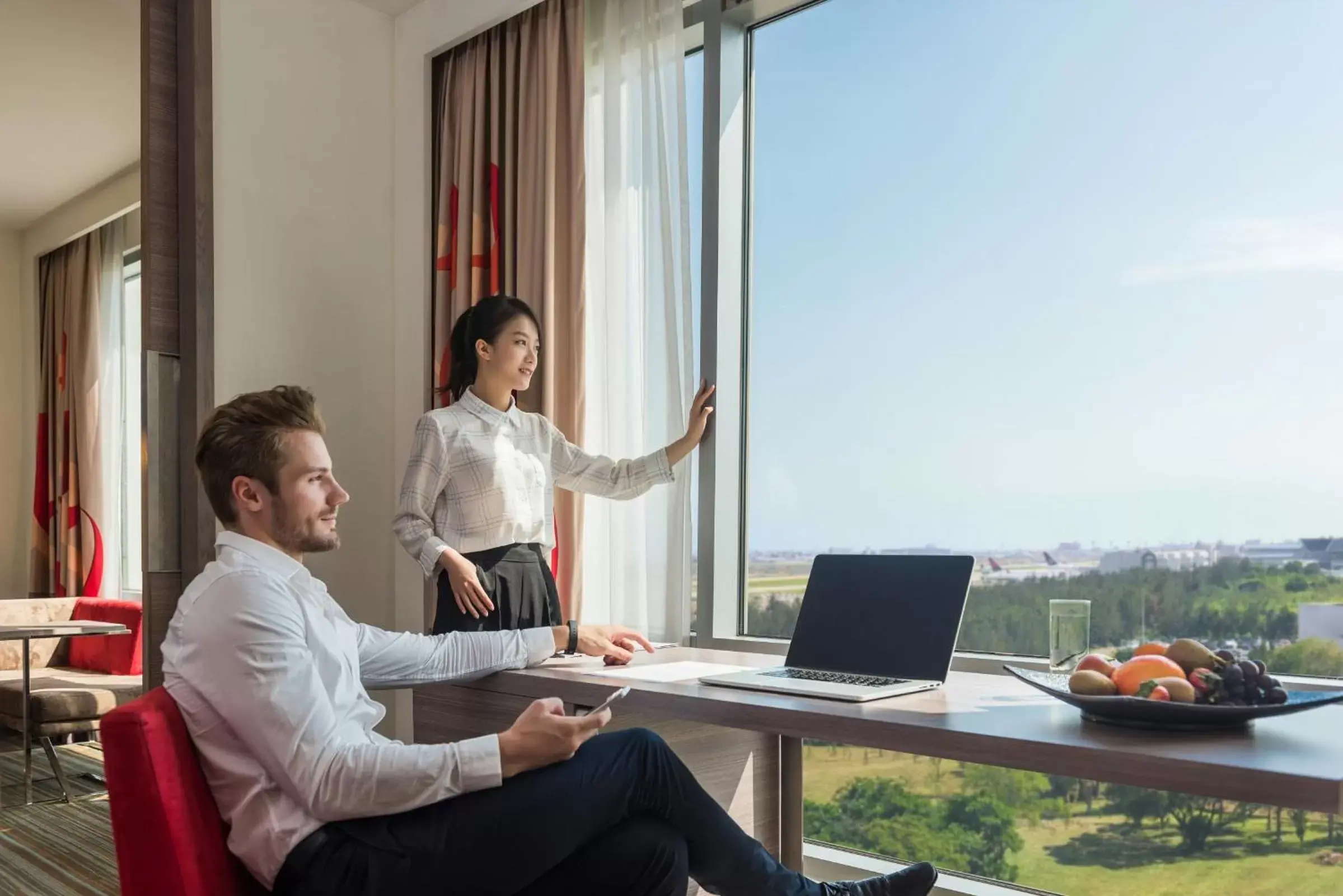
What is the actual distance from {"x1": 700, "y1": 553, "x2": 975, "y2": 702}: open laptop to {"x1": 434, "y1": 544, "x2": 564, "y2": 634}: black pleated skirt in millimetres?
720

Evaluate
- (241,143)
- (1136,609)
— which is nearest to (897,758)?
(1136,609)

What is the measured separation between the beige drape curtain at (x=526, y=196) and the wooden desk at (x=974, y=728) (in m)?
0.84

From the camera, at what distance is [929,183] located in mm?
2754

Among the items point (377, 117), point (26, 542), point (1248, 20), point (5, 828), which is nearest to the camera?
point (1248, 20)

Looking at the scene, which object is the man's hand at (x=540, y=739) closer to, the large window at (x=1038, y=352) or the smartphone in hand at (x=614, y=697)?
the smartphone in hand at (x=614, y=697)

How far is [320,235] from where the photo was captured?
3.62 metres

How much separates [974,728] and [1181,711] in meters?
0.25

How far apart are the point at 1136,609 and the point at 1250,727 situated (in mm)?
898

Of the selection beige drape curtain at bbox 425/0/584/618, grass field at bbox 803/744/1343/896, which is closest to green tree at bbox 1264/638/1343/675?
grass field at bbox 803/744/1343/896

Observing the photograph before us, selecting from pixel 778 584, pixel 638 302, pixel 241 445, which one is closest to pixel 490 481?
pixel 638 302

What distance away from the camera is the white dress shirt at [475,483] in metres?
2.59

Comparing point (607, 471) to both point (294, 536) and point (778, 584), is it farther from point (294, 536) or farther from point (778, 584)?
point (294, 536)

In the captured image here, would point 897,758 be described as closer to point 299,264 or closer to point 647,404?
point 647,404

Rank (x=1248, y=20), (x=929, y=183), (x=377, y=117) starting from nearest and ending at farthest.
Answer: (x=1248, y=20)
(x=929, y=183)
(x=377, y=117)
